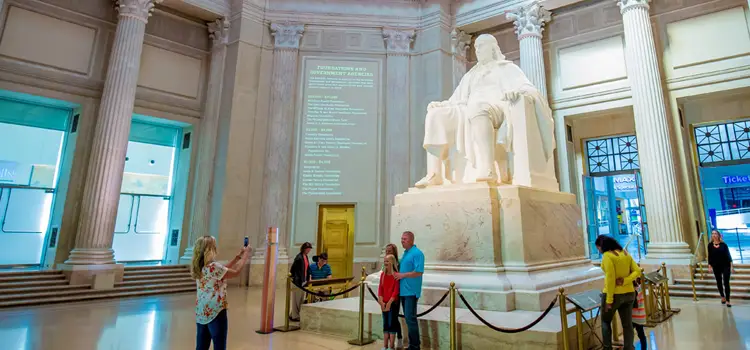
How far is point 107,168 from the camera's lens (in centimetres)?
882

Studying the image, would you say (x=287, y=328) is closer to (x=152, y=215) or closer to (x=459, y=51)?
(x=152, y=215)

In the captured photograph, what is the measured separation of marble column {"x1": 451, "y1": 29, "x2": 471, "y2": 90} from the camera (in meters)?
12.1

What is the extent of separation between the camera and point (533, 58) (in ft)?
36.3

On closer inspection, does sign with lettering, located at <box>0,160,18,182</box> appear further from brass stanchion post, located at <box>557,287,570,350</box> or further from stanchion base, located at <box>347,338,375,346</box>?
brass stanchion post, located at <box>557,287,570,350</box>

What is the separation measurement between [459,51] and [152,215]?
375 inches

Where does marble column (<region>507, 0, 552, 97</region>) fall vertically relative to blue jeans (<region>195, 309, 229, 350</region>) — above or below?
above

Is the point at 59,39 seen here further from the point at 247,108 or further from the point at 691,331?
the point at 691,331

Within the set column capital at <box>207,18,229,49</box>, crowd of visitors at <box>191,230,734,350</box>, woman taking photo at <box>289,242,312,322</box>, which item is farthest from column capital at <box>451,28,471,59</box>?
crowd of visitors at <box>191,230,734,350</box>

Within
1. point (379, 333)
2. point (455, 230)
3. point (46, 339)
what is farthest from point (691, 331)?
point (46, 339)

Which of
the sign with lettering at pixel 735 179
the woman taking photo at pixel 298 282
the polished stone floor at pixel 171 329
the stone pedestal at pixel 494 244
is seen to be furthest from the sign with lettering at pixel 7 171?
the sign with lettering at pixel 735 179

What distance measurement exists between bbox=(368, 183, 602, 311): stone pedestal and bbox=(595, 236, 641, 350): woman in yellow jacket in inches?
23.9

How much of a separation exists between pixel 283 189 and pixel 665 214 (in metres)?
8.49

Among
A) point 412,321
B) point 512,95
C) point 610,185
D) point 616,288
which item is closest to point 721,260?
point 616,288

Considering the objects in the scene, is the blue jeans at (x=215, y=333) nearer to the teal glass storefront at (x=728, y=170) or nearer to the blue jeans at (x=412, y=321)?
the blue jeans at (x=412, y=321)
